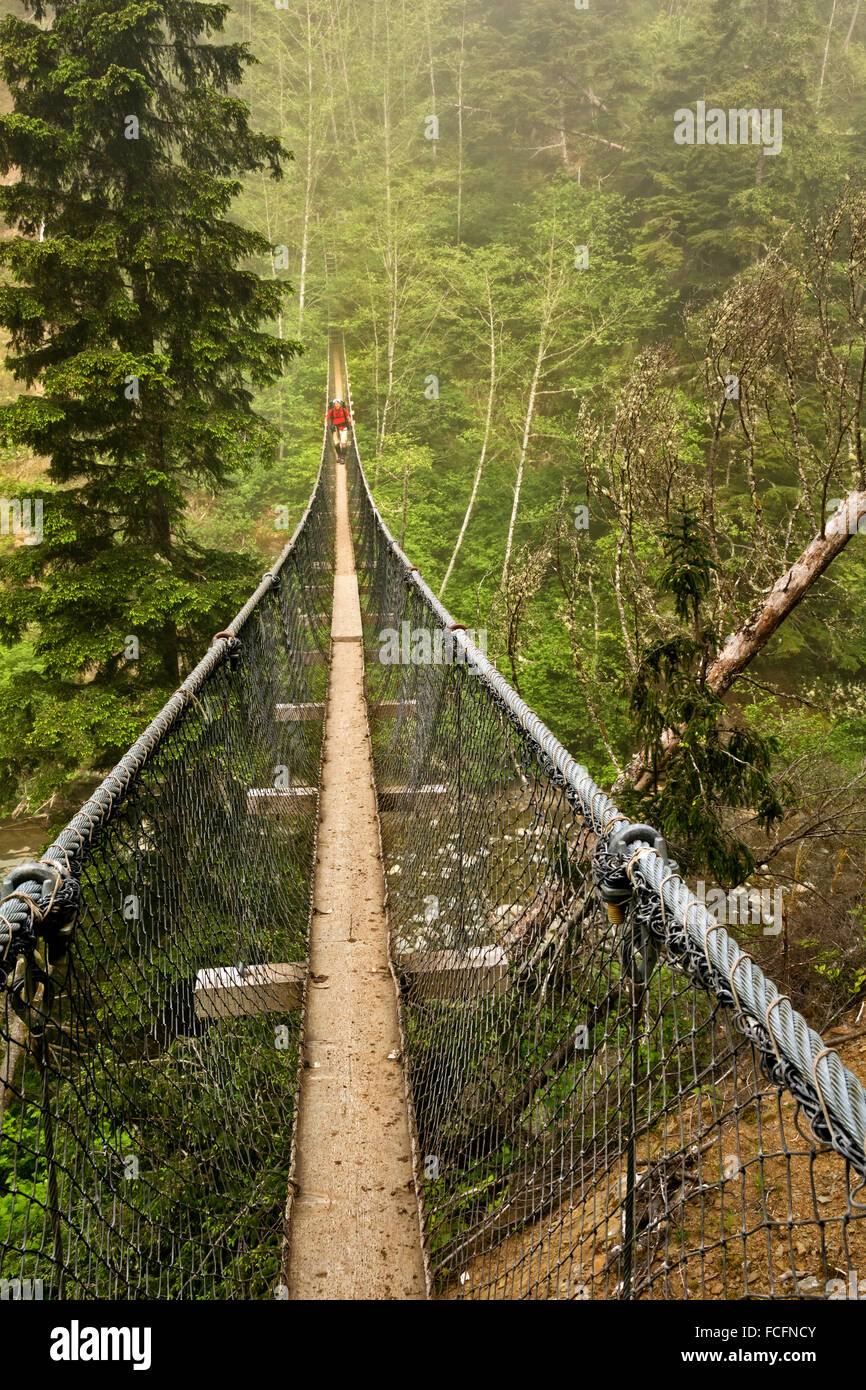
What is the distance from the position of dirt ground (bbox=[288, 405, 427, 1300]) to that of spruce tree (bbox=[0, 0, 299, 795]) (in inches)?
117

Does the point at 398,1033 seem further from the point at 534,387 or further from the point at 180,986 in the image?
the point at 534,387

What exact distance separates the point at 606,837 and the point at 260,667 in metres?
2.53

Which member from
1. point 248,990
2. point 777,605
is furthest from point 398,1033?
point 777,605

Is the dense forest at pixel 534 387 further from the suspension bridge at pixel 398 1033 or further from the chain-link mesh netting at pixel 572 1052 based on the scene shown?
A: the suspension bridge at pixel 398 1033

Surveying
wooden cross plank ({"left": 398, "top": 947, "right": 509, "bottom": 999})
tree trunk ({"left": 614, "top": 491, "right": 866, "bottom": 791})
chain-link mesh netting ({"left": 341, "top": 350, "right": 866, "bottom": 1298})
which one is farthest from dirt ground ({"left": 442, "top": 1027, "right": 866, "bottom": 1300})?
tree trunk ({"left": 614, "top": 491, "right": 866, "bottom": 791})

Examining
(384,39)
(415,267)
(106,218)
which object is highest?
(384,39)

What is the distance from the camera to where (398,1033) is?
2275 millimetres

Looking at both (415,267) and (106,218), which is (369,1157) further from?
(415,267)

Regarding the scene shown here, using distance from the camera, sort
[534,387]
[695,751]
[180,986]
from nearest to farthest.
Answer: [180,986]
[695,751]
[534,387]

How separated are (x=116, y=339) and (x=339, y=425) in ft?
31.5

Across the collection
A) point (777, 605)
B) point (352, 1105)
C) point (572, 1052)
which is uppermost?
point (777, 605)

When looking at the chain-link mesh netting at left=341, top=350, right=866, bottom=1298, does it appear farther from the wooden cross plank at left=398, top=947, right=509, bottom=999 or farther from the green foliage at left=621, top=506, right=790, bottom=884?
the green foliage at left=621, top=506, right=790, bottom=884

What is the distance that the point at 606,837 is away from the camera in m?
1.24
